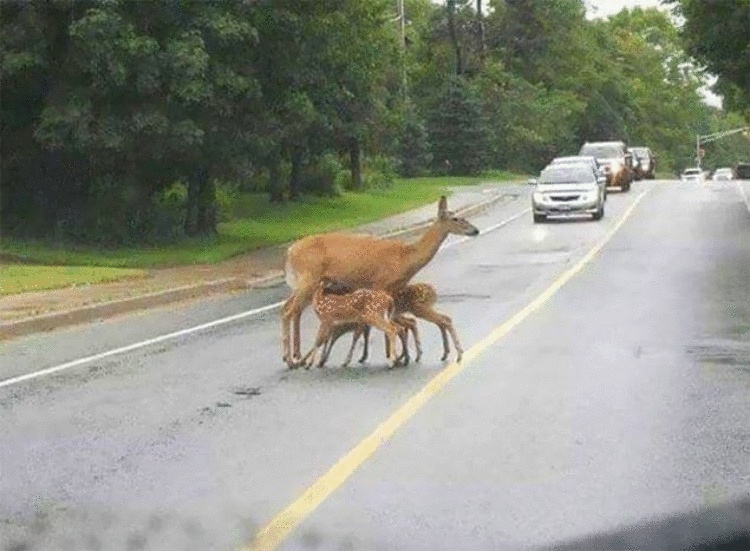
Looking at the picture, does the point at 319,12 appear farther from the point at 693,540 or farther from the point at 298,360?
the point at 693,540

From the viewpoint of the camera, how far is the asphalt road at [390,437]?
24.7 ft

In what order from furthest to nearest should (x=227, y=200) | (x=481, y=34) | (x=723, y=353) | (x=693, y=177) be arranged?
1. (x=693, y=177)
2. (x=481, y=34)
3. (x=227, y=200)
4. (x=723, y=353)

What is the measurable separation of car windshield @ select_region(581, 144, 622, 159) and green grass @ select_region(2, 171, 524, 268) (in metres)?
5.99

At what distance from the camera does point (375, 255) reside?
13844mm

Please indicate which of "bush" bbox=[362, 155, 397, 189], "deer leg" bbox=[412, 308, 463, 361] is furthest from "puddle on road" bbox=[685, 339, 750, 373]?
"bush" bbox=[362, 155, 397, 189]

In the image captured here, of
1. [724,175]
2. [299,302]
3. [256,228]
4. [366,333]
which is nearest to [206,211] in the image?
[256,228]

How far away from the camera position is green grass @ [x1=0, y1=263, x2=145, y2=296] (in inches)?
914

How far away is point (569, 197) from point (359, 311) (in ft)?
101

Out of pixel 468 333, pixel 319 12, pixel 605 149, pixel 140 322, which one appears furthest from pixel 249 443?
pixel 605 149

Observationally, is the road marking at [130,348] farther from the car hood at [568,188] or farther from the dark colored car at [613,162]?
the dark colored car at [613,162]

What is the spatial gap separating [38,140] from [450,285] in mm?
9595

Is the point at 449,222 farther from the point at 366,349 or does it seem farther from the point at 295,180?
the point at 295,180

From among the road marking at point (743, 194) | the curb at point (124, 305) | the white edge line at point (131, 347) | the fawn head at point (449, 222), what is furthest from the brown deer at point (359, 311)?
the road marking at point (743, 194)

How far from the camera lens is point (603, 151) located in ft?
202
